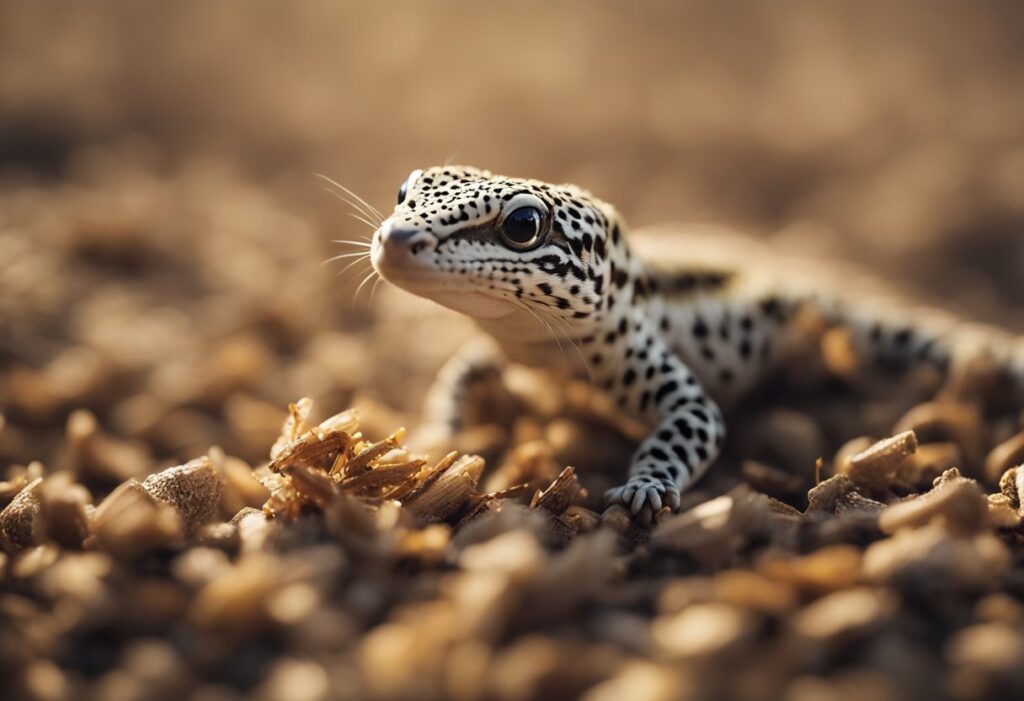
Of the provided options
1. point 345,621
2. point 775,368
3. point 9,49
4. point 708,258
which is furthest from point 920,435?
point 9,49

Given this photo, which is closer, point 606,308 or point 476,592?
point 476,592

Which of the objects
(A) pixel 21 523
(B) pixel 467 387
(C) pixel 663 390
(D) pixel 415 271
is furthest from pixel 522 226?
(A) pixel 21 523

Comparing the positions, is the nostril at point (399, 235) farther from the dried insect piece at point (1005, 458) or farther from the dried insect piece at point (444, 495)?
the dried insect piece at point (1005, 458)

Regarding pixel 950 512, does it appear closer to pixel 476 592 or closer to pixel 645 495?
pixel 645 495

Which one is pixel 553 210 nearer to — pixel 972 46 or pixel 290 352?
pixel 290 352

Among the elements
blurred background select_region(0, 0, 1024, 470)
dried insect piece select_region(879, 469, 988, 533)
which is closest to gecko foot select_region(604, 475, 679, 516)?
dried insect piece select_region(879, 469, 988, 533)
